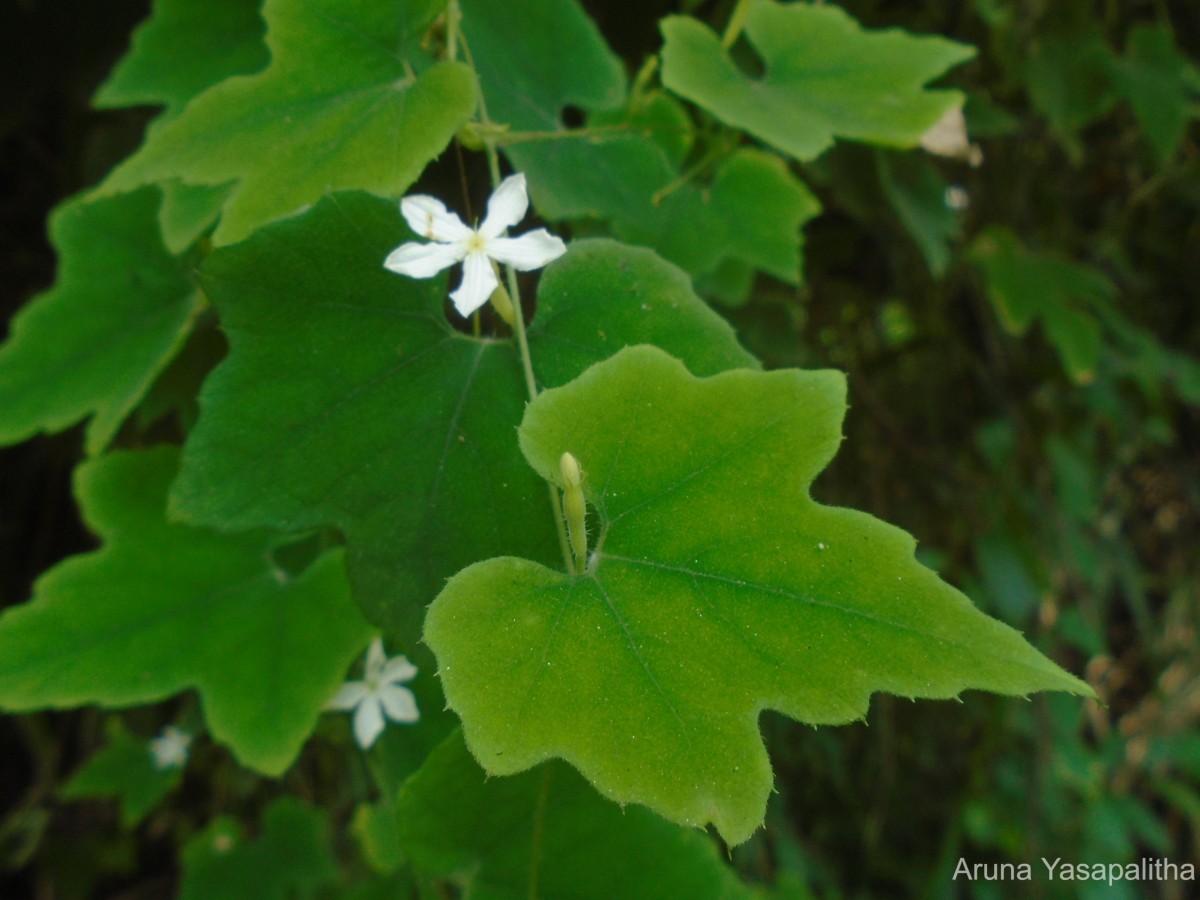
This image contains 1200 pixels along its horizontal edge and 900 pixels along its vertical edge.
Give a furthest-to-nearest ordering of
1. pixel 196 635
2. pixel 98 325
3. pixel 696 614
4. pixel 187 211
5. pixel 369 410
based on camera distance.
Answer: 1. pixel 98 325
2. pixel 196 635
3. pixel 187 211
4. pixel 369 410
5. pixel 696 614

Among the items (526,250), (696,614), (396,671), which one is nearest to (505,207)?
Result: (526,250)

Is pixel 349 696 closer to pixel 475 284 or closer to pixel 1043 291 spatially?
pixel 475 284

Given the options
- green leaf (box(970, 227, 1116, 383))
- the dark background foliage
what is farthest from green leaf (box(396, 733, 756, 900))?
green leaf (box(970, 227, 1116, 383))

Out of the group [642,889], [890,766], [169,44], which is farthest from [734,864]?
[169,44]

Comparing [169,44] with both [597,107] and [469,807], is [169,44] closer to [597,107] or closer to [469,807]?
[597,107]

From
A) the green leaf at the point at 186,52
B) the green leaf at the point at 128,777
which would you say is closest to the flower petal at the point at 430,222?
the green leaf at the point at 186,52

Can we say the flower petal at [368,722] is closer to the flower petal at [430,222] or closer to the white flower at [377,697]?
the white flower at [377,697]
